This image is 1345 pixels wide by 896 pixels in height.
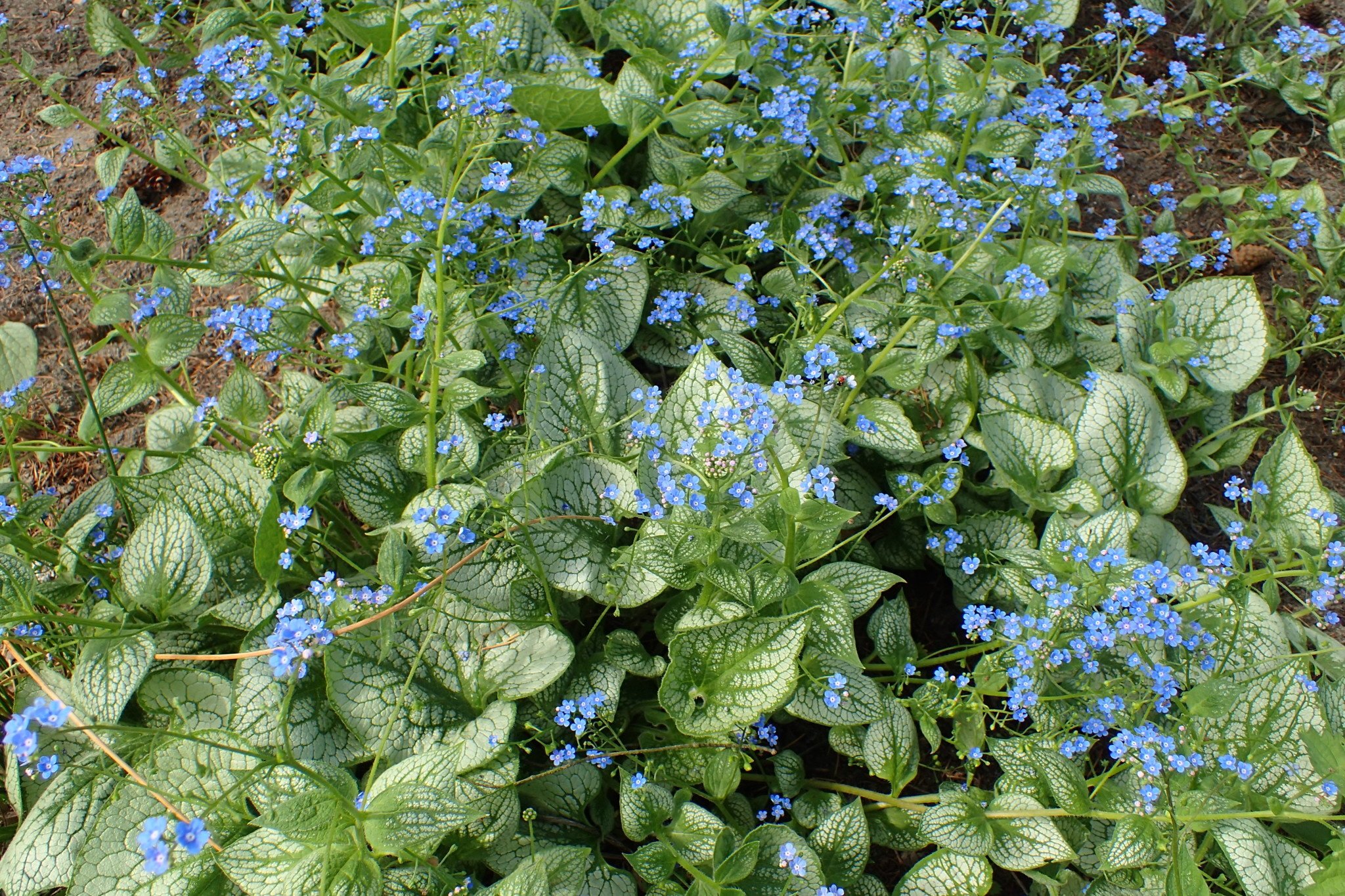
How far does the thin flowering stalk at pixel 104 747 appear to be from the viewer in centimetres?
202

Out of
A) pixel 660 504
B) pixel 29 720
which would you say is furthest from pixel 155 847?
pixel 660 504

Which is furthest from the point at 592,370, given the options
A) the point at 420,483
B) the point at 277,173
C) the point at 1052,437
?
the point at 1052,437

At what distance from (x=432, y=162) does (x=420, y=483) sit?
3.88ft

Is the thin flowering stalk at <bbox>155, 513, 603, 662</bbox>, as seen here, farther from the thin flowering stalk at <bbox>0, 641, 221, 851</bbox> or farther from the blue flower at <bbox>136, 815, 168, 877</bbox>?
the blue flower at <bbox>136, 815, 168, 877</bbox>

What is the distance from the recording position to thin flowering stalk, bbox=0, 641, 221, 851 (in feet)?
6.61

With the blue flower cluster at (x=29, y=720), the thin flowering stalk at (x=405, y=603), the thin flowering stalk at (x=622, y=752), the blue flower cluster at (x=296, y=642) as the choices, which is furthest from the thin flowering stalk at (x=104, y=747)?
the thin flowering stalk at (x=622, y=752)

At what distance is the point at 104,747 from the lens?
201 cm

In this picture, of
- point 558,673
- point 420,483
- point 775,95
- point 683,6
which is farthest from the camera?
point 683,6

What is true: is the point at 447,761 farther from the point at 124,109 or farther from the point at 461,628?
the point at 124,109

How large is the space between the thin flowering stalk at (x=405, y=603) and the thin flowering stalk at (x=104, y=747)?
0.22 m

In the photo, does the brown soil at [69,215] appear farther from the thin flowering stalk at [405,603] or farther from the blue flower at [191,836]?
the blue flower at [191,836]

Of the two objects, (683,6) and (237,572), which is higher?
(683,6)

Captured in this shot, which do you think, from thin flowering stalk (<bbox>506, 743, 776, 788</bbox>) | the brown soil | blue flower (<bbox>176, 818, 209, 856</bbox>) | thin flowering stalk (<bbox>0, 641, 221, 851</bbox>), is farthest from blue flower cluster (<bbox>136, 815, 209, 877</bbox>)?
the brown soil

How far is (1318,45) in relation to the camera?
12.0 feet
